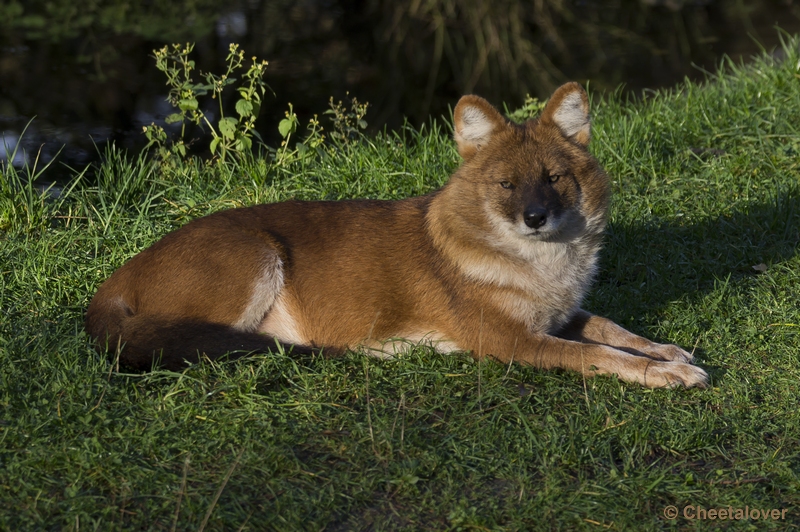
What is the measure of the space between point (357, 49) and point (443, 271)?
8.65 meters

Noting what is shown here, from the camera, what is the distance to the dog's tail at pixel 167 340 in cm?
406

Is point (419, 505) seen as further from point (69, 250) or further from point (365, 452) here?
point (69, 250)

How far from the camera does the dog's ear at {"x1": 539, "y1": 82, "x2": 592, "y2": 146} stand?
176 inches

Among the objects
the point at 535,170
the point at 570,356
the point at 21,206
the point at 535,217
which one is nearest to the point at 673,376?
the point at 570,356

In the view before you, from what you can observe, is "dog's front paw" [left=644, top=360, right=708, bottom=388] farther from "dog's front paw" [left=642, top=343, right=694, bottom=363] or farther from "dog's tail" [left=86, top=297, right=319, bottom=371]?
"dog's tail" [left=86, top=297, right=319, bottom=371]

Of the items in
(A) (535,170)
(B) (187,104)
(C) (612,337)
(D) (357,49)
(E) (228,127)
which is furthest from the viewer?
(D) (357,49)

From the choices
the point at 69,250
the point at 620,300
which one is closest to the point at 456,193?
the point at 620,300

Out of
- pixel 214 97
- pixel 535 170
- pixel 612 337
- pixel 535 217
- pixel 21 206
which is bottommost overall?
pixel 612 337

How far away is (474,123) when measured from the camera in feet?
14.9

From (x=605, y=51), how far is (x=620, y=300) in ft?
26.4

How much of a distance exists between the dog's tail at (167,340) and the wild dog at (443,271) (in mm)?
12

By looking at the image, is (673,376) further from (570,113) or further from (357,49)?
(357,49)

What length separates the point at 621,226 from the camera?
18.8 feet

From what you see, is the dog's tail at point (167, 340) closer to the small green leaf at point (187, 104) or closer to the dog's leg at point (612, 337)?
the dog's leg at point (612, 337)
